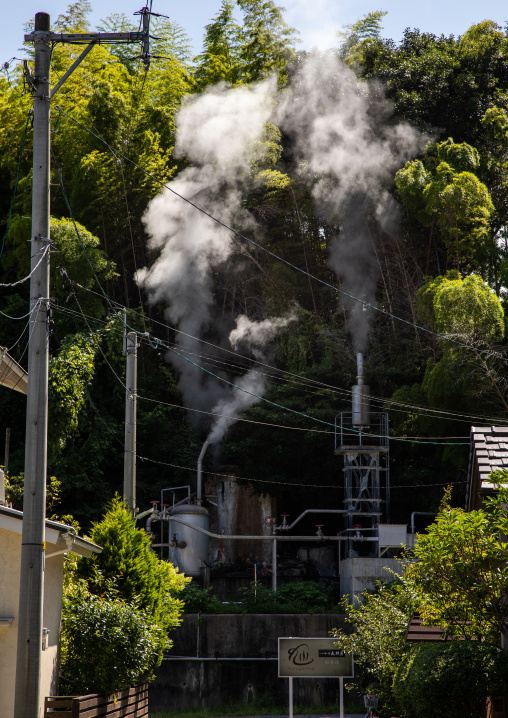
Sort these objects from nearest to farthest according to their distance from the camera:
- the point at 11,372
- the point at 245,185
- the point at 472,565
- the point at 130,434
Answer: the point at 472,565, the point at 11,372, the point at 130,434, the point at 245,185

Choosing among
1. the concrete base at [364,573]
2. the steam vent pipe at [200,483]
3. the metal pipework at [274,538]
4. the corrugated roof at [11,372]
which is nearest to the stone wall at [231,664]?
the concrete base at [364,573]

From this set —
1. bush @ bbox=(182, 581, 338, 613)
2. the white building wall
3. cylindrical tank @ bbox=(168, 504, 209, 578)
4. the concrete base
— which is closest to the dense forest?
cylindrical tank @ bbox=(168, 504, 209, 578)

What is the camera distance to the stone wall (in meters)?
21.4

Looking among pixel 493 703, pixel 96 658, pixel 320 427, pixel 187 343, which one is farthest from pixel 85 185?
pixel 493 703

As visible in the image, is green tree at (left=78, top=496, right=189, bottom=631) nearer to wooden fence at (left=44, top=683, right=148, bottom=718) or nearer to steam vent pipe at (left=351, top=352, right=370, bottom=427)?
wooden fence at (left=44, top=683, right=148, bottom=718)

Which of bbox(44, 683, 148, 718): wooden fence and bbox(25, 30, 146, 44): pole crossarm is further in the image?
bbox(44, 683, 148, 718): wooden fence

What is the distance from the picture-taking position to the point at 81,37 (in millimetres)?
9680

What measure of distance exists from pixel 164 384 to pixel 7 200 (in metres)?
9.78

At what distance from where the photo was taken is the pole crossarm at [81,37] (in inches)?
376

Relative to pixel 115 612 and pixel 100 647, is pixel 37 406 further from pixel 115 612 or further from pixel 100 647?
pixel 100 647

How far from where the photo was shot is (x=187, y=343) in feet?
109

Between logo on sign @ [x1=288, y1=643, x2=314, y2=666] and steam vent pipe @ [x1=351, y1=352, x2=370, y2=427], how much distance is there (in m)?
14.1

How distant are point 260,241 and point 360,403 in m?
9.28

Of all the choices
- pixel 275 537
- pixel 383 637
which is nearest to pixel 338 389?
pixel 275 537
